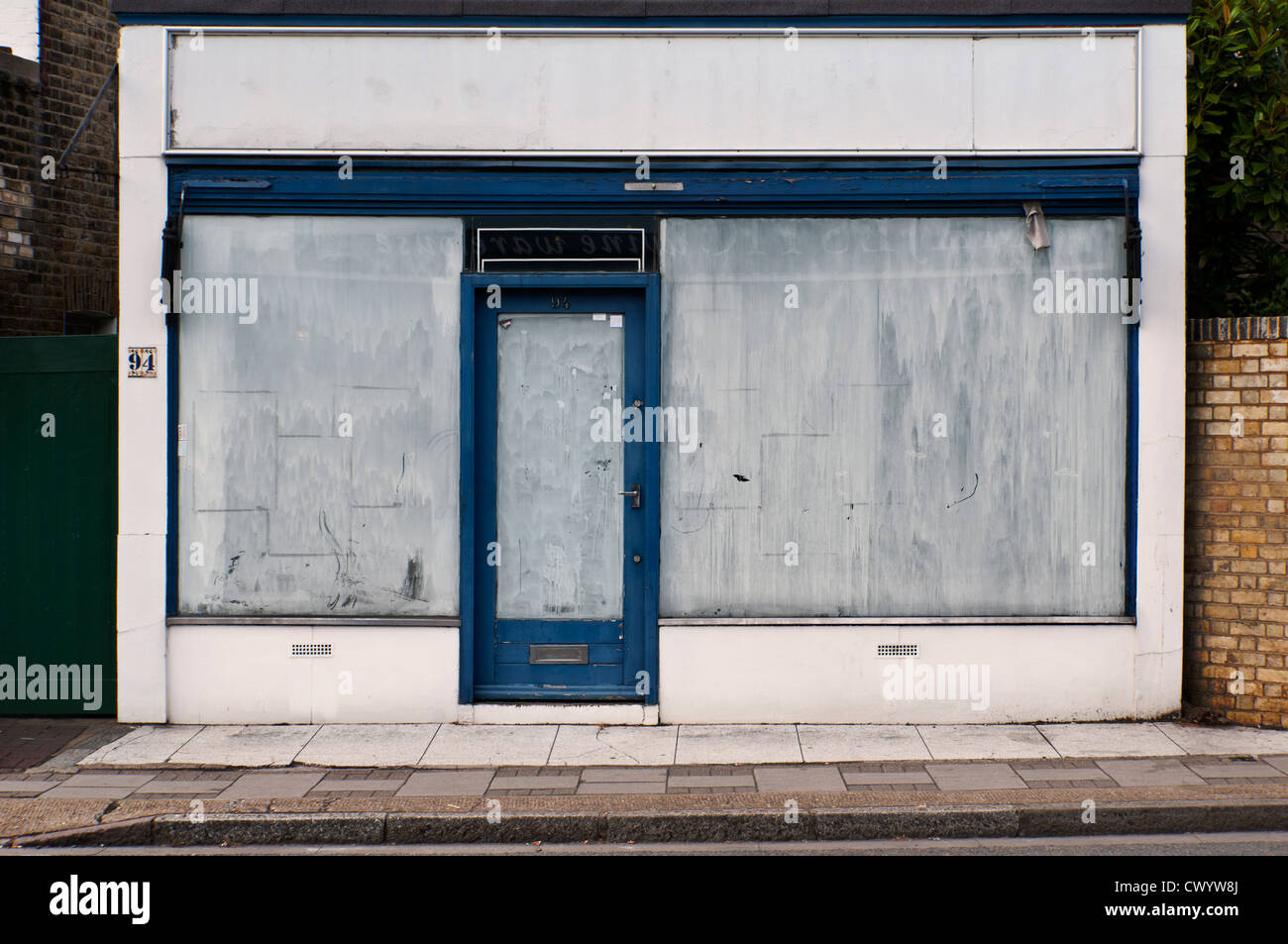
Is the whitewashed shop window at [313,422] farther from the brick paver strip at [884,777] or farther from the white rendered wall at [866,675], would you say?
the brick paver strip at [884,777]

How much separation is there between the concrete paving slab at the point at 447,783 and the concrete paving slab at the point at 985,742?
2.68m

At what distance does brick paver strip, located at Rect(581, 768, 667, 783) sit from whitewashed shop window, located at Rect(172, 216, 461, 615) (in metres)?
1.70

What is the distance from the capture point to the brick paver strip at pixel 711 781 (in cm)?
641

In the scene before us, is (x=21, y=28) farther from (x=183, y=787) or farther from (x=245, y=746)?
(x=183, y=787)

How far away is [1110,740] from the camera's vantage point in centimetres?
719

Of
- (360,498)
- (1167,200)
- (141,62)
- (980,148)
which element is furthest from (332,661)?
(1167,200)

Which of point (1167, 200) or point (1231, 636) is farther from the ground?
point (1167, 200)

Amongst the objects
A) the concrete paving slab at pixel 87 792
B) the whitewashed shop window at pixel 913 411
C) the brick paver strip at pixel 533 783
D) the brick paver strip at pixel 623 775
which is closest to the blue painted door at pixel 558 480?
the whitewashed shop window at pixel 913 411

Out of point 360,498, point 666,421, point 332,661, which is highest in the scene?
point 666,421

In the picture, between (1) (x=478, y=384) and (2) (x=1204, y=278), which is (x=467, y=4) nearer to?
(1) (x=478, y=384)

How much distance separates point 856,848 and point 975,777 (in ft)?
3.49

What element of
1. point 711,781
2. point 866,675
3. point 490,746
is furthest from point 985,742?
point 490,746

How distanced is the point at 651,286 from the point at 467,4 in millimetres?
2191

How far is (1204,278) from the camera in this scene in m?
8.61
